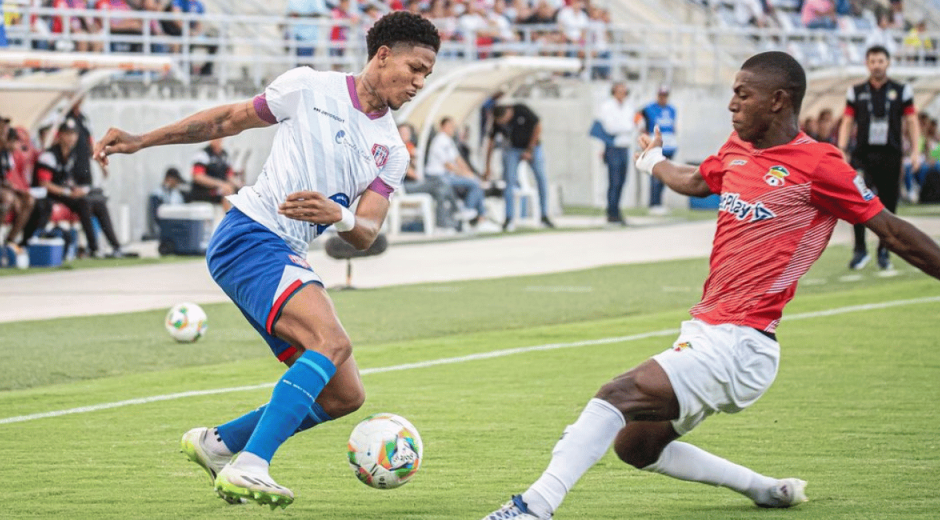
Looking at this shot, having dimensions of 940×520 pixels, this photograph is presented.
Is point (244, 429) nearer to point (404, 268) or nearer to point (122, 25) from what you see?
point (404, 268)

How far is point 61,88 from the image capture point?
19609mm

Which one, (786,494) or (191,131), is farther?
(191,131)

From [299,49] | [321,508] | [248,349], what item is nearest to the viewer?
[321,508]

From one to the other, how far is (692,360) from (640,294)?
1046 centimetres

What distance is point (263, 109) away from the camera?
22.5 ft

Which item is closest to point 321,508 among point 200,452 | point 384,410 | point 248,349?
point 200,452

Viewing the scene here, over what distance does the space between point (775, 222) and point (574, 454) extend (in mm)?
1232

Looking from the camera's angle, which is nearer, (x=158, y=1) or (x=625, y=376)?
(x=625, y=376)

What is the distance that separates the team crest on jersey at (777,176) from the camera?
19.9 ft

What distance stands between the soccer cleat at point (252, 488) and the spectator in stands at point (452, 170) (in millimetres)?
18516

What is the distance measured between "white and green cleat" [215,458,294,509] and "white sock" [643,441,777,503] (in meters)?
1.52

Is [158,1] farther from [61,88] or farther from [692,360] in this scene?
[692,360]

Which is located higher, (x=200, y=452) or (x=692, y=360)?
(x=692, y=360)

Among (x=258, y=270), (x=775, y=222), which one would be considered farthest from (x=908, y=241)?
(x=258, y=270)
